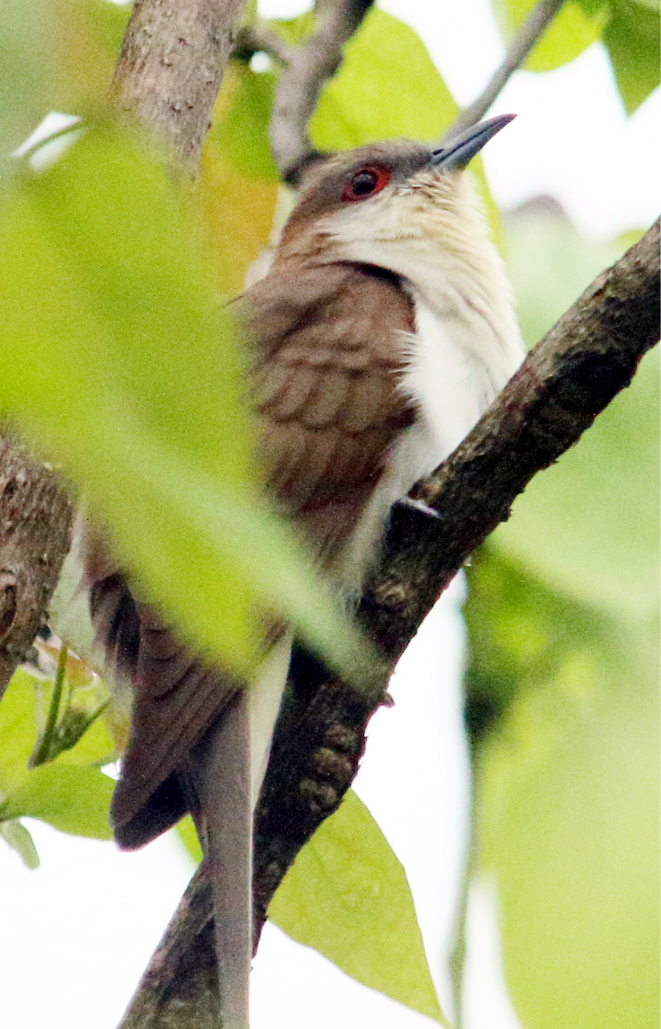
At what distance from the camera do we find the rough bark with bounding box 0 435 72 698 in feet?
4.22

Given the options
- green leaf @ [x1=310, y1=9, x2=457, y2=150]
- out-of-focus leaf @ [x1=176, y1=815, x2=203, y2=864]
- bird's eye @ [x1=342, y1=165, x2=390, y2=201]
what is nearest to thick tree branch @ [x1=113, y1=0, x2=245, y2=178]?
green leaf @ [x1=310, y1=9, x2=457, y2=150]

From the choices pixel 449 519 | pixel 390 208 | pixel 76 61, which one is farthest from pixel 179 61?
pixel 390 208

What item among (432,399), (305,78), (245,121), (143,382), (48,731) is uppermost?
(143,382)

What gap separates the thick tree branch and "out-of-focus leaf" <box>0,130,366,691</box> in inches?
49.1

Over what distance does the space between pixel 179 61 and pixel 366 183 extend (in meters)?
1.75

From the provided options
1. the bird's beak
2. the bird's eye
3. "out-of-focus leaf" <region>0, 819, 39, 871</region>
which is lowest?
"out-of-focus leaf" <region>0, 819, 39, 871</region>

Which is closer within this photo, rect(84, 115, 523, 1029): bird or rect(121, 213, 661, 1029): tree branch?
rect(121, 213, 661, 1029): tree branch

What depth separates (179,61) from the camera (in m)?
1.71

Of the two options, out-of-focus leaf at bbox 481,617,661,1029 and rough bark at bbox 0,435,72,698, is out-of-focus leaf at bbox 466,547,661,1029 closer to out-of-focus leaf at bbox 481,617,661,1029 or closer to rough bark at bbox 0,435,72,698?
out-of-focus leaf at bbox 481,617,661,1029

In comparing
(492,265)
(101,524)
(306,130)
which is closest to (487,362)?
(492,265)

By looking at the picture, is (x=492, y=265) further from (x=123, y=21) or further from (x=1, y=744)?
(x=1, y=744)

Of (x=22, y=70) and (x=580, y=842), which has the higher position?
(x=22, y=70)

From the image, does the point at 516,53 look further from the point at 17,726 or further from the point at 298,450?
the point at 17,726

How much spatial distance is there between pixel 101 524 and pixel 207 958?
1.49 metres
